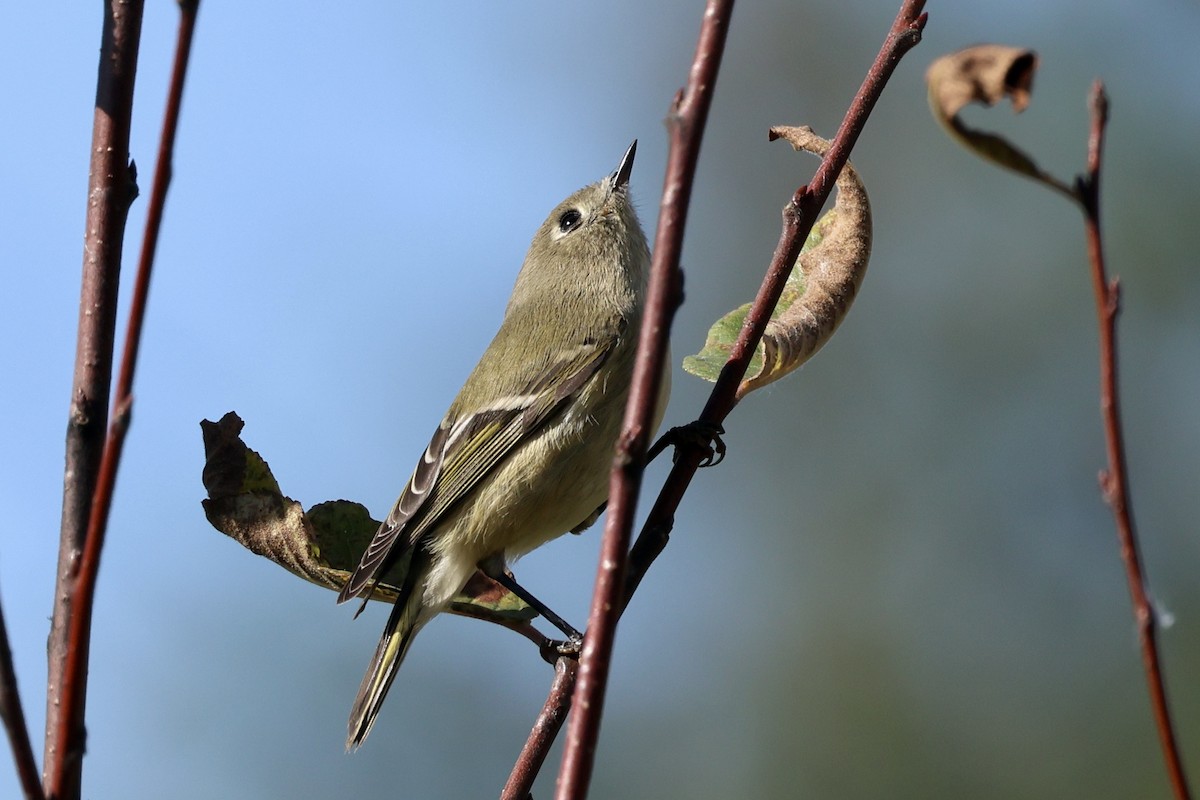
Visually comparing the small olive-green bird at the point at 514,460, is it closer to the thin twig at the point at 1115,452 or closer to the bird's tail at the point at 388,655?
the bird's tail at the point at 388,655

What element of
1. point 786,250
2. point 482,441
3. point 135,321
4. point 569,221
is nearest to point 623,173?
point 569,221

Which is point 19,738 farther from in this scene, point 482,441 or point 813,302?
point 482,441

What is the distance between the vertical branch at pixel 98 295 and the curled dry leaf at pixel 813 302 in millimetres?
733

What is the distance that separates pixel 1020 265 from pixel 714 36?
17.7ft

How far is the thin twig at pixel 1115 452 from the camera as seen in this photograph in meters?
0.59

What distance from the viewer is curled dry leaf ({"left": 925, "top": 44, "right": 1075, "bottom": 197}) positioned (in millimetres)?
648

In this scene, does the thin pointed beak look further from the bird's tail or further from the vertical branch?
the vertical branch

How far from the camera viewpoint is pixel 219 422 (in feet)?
4.80

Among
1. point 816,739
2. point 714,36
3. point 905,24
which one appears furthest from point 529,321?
point 816,739

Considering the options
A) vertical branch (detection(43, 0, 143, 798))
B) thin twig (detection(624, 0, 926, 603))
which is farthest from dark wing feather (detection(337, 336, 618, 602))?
vertical branch (detection(43, 0, 143, 798))

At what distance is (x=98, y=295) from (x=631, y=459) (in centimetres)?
51

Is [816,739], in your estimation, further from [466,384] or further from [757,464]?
[466,384]

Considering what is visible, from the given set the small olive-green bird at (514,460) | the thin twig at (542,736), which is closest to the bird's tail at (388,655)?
the small olive-green bird at (514,460)

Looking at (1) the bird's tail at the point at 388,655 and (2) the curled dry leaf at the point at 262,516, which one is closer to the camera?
(2) the curled dry leaf at the point at 262,516
